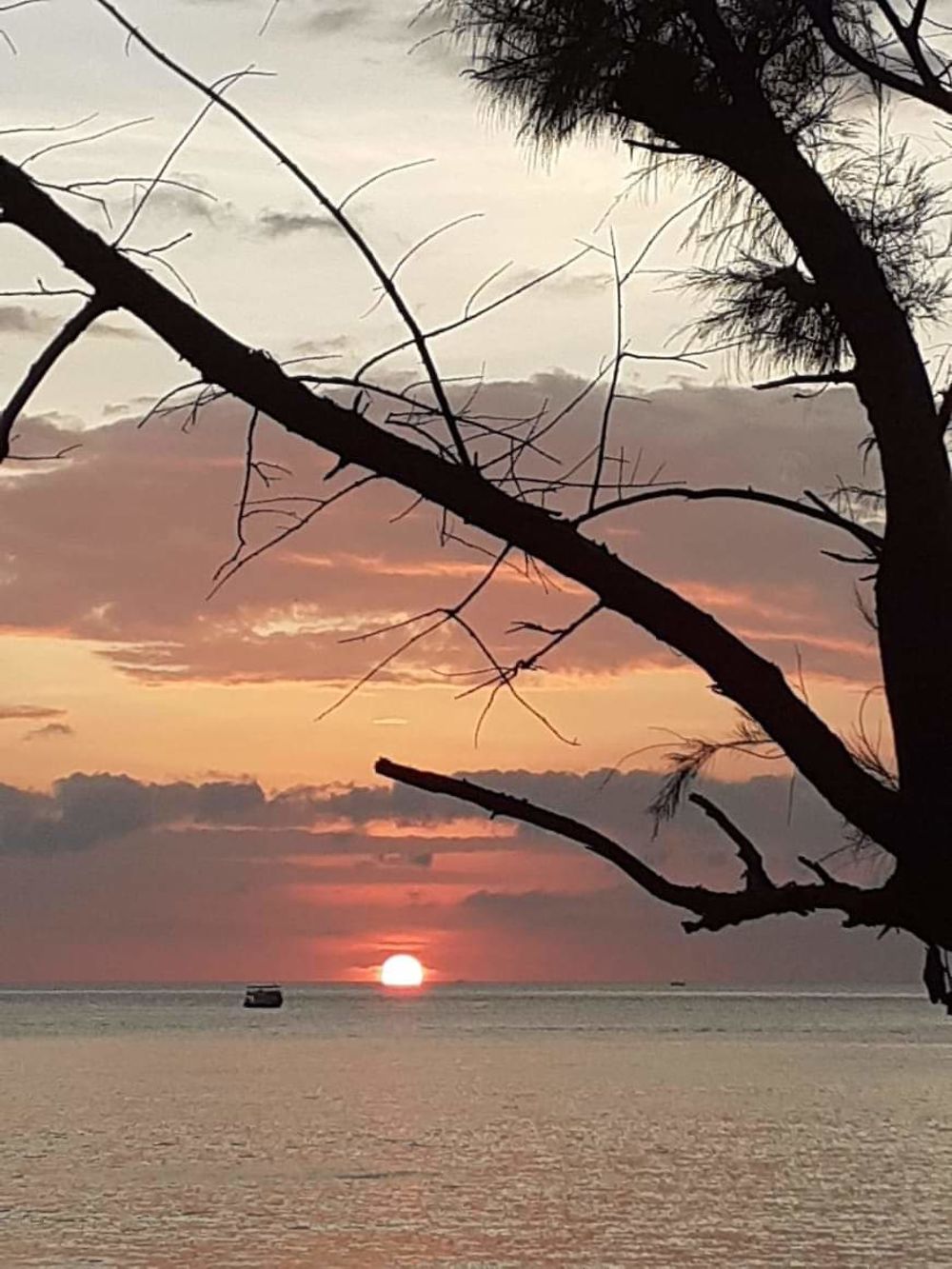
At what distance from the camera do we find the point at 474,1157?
53.5 metres

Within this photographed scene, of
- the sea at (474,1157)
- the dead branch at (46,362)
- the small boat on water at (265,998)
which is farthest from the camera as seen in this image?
the small boat on water at (265,998)

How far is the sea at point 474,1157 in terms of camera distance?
38.1 meters

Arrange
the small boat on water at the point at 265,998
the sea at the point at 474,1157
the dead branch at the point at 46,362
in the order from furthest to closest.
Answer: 1. the small boat on water at the point at 265,998
2. the sea at the point at 474,1157
3. the dead branch at the point at 46,362

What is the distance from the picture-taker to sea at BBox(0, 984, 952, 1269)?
3812 cm

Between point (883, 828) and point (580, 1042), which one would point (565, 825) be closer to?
point (883, 828)

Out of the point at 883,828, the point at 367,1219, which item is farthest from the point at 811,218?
the point at 367,1219

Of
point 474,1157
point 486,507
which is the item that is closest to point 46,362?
point 486,507

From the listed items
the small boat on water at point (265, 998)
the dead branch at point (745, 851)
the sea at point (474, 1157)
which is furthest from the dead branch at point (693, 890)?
the small boat on water at point (265, 998)

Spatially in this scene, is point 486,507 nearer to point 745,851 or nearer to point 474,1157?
point 745,851

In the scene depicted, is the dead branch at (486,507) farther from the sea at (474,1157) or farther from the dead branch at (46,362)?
the sea at (474,1157)

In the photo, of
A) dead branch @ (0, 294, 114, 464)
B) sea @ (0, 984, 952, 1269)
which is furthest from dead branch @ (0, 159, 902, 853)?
sea @ (0, 984, 952, 1269)

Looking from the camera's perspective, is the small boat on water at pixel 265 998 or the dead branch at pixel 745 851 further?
A: the small boat on water at pixel 265 998

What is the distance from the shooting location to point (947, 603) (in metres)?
2.30

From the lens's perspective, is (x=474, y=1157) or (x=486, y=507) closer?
(x=486, y=507)
